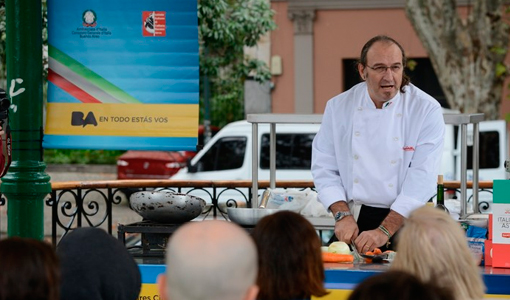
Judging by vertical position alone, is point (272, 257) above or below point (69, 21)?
below

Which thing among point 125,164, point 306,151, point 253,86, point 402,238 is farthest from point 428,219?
point 253,86

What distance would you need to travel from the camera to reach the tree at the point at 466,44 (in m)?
12.8

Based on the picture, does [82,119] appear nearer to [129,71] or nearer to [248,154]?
[129,71]

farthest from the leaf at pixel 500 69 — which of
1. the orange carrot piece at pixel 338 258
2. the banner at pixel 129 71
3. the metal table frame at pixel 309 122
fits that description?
the orange carrot piece at pixel 338 258

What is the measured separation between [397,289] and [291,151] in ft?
32.4

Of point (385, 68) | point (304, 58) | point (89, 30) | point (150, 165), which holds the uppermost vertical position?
point (304, 58)

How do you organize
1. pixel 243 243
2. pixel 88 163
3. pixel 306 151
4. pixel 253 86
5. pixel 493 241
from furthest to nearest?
pixel 88 163 → pixel 253 86 → pixel 306 151 → pixel 493 241 → pixel 243 243

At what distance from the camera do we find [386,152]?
16.2 feet

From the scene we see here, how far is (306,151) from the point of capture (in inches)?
473

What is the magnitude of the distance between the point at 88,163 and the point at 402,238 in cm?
2033

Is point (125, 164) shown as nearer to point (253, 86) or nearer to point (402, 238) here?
point (253, 86)

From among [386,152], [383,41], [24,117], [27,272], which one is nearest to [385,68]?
[383,41]

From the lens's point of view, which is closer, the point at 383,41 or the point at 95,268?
the point at 95,268

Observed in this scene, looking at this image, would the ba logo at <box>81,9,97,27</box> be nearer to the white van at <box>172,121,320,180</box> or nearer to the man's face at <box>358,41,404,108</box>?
the man's face at <box>358,41,404,108</box>
